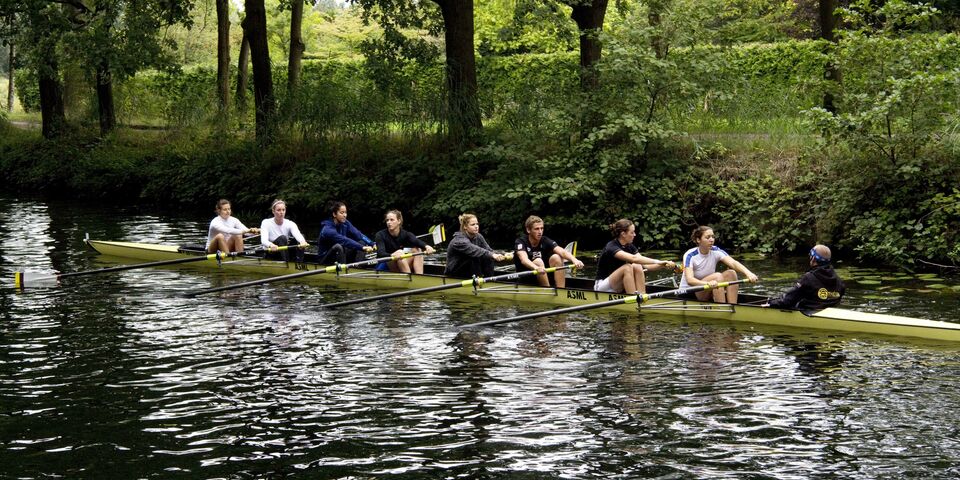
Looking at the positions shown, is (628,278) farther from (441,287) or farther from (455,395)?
(455,395)

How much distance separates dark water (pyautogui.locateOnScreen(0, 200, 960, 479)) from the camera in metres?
9.11

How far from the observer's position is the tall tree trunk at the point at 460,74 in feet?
85.6

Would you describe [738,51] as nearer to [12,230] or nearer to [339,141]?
[339,141]

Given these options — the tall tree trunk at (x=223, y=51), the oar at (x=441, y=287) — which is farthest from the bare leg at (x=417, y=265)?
the tall tree trunk at (x=223, y=51)

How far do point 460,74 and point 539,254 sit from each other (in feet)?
34.9

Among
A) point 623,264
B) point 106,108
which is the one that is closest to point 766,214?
point 623,264

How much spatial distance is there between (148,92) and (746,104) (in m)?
27.3

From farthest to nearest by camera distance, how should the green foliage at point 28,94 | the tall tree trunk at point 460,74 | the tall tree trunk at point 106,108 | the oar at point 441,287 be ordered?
1. the green foliage at point 28,94
2. the tall tree trunk at point 106,108
3. the tall tree trunk at point 460,74
4. the oar at point 441,287

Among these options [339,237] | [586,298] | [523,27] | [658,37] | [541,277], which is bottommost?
[586,298]

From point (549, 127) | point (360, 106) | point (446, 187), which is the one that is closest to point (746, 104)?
point (549, 127)

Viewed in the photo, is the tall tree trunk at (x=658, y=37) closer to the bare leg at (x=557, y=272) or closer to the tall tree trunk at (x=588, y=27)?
the tall tree trunk at (x=588, y=27)

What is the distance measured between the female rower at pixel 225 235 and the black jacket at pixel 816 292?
34.8ft

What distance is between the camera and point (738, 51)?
32.1 meters

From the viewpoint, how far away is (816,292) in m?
13.8
